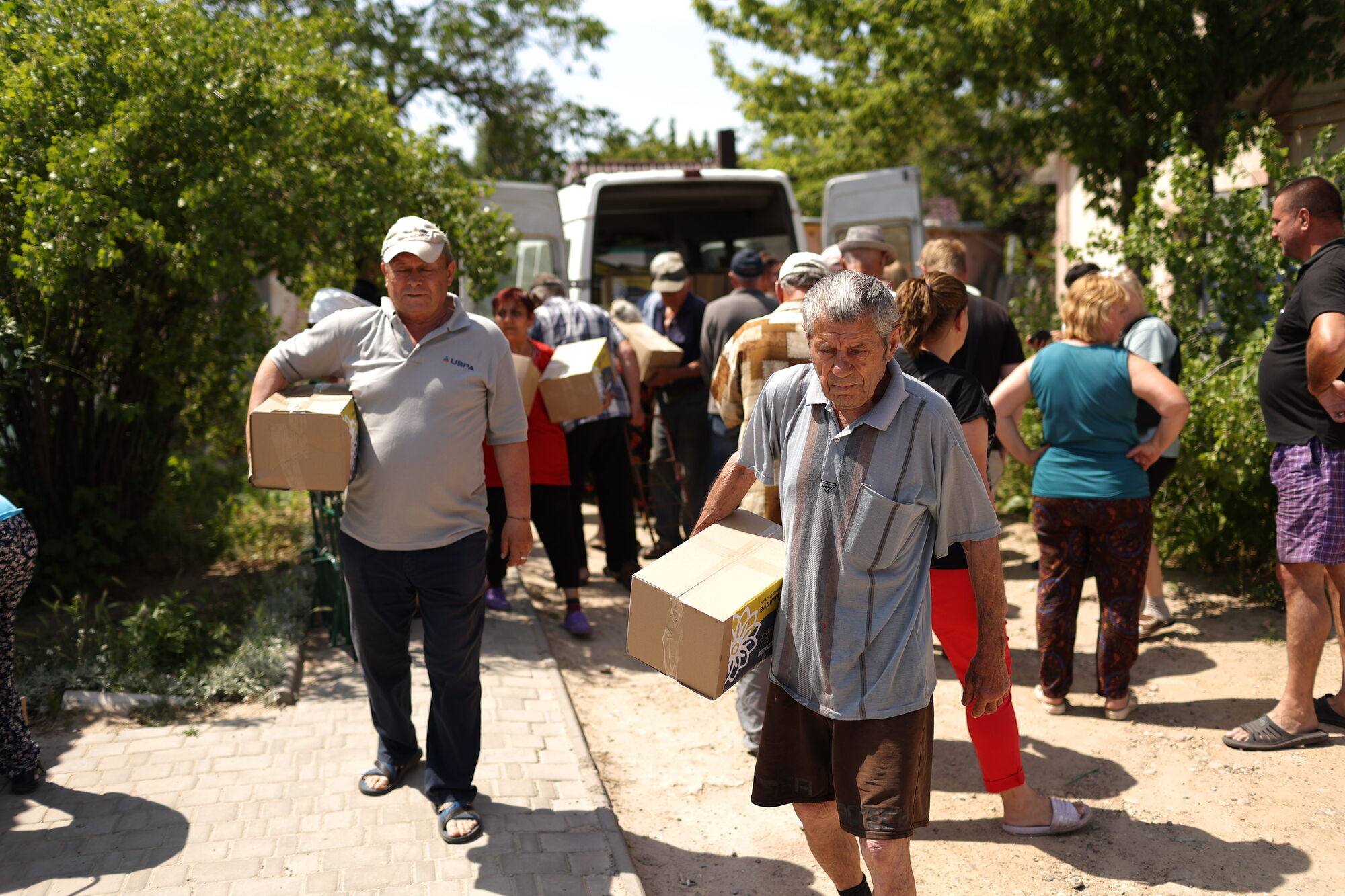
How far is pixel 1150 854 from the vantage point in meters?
3.67

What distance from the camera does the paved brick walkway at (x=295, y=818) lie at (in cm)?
338

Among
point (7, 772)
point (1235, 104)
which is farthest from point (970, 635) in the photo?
point (1235, 104)

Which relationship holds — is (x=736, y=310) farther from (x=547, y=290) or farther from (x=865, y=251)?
(x=547, y=290)

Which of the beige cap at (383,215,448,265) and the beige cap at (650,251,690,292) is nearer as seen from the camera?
the beige cap at (383,215,448,265)

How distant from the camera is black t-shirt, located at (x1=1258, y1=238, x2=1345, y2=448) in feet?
13.1

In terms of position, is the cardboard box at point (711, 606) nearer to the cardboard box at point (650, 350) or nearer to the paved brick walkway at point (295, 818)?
the paved brick walkway at point (295, 818)

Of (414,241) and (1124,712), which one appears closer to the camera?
(414,241)

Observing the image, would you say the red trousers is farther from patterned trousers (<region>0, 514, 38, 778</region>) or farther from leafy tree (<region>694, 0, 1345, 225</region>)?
leafy tree (<region>694, 0, 1345, 225</region>)

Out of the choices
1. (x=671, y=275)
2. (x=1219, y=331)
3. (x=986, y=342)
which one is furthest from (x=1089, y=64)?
(x=986, y=342)

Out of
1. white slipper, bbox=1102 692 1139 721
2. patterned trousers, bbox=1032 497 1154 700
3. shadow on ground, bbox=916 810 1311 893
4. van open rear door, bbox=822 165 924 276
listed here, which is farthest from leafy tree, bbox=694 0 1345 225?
shadow on ground, bbox=916 810 1311 893

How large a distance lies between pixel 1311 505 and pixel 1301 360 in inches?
22.4

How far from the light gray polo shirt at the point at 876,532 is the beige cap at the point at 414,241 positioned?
148cm

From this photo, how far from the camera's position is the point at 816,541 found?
260cm

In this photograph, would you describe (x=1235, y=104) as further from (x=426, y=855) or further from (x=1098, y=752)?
(x=426, y=855)
